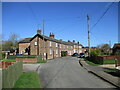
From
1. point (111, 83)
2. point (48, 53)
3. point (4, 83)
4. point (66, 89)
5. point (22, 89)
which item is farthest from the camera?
point (48, 53)

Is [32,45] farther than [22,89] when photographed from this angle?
Yes

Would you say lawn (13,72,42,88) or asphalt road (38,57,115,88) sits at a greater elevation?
lawn (13,72,42,88)

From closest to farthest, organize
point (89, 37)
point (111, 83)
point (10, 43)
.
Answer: point (111, 83), point (89, 37), point (10, 43)

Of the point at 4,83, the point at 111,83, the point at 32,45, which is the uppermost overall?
the point at 32,45

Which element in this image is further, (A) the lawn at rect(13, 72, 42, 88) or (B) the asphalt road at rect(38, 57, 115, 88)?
(B) the asphalt road at rect(38, 57, 115, 88)

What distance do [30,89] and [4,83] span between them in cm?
217

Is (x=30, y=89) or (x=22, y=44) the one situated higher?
(x=22, y=44)

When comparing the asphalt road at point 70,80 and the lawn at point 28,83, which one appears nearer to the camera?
the lawn at point 28,83

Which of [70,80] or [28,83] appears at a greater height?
[28,83]

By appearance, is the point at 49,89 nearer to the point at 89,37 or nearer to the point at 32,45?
the point at 89,37

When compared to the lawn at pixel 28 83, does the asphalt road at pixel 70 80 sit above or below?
below

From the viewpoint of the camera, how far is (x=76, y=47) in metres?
83.3

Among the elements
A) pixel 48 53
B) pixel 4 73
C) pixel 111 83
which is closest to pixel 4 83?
pixel 4 73

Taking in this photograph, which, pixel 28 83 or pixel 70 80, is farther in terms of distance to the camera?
pixel 70 80
